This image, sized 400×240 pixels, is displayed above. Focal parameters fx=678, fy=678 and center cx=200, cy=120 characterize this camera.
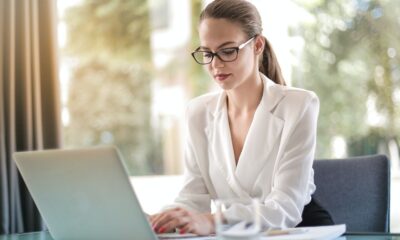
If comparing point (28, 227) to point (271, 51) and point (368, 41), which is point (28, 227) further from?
point (368, 41)

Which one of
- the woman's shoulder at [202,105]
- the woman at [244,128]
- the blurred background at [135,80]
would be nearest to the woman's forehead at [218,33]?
the woman at [244,128]

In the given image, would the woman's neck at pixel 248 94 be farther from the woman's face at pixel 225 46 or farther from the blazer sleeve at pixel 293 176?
the blazer sleeve at pixel 293 176

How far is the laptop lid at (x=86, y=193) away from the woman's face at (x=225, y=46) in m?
0.70

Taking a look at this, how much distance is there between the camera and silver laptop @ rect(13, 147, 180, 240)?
4.09 ft

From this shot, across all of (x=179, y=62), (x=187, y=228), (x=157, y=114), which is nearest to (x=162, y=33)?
(x=179, y=62)

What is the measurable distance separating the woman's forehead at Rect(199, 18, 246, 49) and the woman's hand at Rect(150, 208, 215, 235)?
59 centimetres

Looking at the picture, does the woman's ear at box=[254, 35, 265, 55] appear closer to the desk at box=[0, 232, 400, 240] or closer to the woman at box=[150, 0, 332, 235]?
the woman at box=[150, 0, 332, 235]

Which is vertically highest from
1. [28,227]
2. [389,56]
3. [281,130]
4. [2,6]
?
[2,6]

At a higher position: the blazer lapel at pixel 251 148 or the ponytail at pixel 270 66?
the ponytail at pixel 270 66

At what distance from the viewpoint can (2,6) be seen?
2.95 metres

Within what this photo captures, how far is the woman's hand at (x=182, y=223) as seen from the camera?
1.49 m

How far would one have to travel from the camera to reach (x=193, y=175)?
2043 millimetres

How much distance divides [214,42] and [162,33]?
2.12 m

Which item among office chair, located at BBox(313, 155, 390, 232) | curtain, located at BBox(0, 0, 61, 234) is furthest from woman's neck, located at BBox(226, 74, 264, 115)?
curtain, located at BBox(0, 0, 61, 234)
